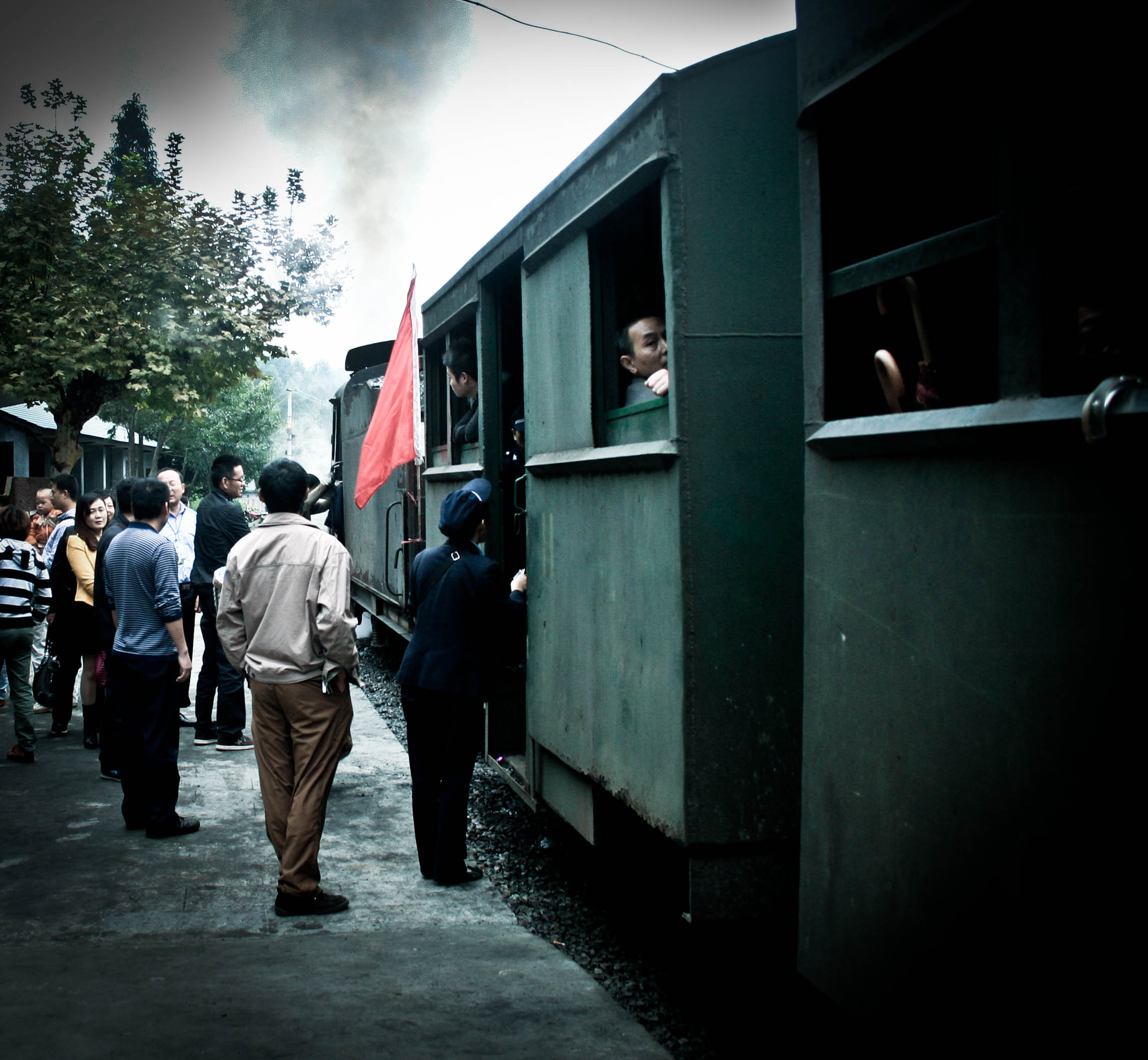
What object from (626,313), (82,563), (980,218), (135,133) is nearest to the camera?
(980,218)

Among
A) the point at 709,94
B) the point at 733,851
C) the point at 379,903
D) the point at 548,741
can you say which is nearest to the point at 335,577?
the point at 548,741

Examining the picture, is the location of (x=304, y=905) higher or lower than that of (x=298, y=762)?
lower

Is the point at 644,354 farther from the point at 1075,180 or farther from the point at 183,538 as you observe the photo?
the point at 183,538

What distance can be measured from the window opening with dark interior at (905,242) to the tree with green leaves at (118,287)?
22.3 m

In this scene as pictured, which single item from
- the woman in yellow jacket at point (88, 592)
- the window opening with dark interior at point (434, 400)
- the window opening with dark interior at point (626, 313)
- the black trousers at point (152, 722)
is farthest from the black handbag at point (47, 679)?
the window opening with dark interior at point (626, 313)

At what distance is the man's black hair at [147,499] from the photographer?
5211mm

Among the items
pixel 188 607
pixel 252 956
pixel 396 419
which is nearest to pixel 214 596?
pixel 188 607

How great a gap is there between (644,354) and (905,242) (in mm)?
1049

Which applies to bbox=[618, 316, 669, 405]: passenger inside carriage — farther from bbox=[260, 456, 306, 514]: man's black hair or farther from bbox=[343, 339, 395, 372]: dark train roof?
bbox=[343, 339, 395, 372]: dark train roof

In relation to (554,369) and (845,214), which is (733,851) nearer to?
(845,214)

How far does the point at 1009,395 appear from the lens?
1846 mm

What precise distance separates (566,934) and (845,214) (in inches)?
112

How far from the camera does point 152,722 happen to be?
5.11 m

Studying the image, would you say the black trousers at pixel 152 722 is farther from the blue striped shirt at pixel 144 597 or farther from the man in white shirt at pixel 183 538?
the man in white shirt at pixel 183 538
